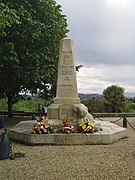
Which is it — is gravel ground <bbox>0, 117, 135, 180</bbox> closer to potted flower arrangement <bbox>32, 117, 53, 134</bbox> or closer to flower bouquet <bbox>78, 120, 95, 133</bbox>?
potted flower arrangement <bbox>32, 117, 53, 134</bbox>

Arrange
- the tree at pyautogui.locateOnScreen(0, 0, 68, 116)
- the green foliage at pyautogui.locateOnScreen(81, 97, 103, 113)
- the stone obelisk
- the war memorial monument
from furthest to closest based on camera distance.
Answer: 1. the green foliage at pyautogui.locateOnScreen(81, 97, 103, 113)
2. the tree at pyautogui.locateOnScreen(0, 0, 68, 116)
3. the stone obelisk
4. the war memorial monument

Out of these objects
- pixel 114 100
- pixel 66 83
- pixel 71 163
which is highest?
pixel 66 83

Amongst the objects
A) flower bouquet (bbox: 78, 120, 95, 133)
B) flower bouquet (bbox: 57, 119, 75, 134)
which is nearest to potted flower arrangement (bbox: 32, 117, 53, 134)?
flower bouquet (bbox: 57, 119, 75, 134)

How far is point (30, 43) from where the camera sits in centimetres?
1697

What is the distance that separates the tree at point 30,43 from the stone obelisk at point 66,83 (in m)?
3.86

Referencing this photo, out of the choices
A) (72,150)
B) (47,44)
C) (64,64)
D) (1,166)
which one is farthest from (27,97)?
(1,166)

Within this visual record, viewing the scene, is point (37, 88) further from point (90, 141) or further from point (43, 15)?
point (90, 141)

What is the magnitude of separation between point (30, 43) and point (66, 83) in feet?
19.0

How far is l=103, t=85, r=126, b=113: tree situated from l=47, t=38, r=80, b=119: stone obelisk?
18.1 metres

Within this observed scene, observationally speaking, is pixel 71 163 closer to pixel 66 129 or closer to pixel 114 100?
pixel 66 129

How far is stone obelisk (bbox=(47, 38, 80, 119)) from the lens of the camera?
1190 cm

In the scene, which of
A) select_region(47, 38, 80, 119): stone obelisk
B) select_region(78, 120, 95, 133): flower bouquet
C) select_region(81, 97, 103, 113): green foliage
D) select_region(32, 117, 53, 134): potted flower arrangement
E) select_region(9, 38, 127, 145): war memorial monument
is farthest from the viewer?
select_region(81, 97, 103, 113): green foliage

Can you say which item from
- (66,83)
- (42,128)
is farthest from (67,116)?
(42,128)

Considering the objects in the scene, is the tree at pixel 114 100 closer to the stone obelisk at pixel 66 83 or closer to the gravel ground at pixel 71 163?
the stone obelisk at pixel 66 83
